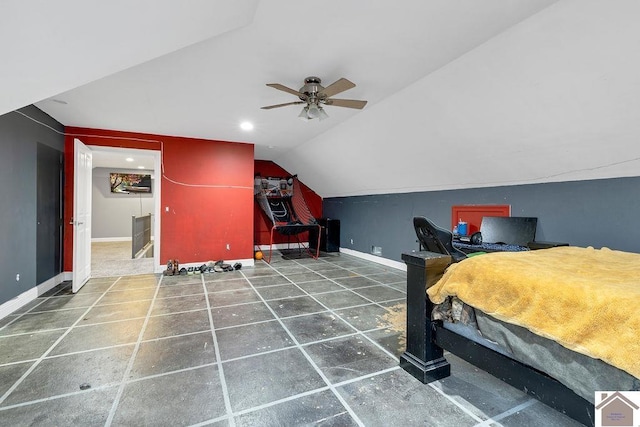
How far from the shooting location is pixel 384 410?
163 centimetres

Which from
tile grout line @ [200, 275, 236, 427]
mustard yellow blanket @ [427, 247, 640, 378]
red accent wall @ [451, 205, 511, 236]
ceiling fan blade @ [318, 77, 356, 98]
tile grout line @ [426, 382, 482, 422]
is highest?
ceiling fan blade @ [318, 77, 356, 98]

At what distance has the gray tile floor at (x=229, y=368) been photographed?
160cm

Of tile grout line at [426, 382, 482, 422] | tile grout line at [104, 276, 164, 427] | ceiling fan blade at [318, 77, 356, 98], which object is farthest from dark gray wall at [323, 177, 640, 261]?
tile grout line at [104, 276, 164, 427]

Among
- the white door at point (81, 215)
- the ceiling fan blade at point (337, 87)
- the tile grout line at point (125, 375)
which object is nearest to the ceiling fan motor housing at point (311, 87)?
the ceiling fan blade at point (337, 87)

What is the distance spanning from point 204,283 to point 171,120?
100 inches

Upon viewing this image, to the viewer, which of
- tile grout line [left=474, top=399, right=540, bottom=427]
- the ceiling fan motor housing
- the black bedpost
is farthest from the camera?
the ceiling fan motor housing

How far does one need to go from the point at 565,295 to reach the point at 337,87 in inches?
91.9

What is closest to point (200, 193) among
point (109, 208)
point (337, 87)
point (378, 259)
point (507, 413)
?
point (337, 87)

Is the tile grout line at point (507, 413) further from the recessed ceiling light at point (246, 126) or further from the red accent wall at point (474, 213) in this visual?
the recessed ceiling light at point (246, 126)

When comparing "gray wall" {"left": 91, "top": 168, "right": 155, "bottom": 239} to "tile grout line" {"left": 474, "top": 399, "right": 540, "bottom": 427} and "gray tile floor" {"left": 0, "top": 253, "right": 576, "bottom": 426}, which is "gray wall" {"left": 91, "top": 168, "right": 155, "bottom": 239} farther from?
"tile grout line" {"left": 474, "top": 399, "right": 540, "bottom": 427}

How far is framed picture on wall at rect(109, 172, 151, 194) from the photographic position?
9.62 meters

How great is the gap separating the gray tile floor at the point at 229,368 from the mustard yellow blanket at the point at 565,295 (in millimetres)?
701

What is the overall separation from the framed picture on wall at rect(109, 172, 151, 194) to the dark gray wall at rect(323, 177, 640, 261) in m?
8.95

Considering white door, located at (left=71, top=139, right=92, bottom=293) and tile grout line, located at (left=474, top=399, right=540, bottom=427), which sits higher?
white door, located at (left=71, top=139, right=92, bottom=293)
